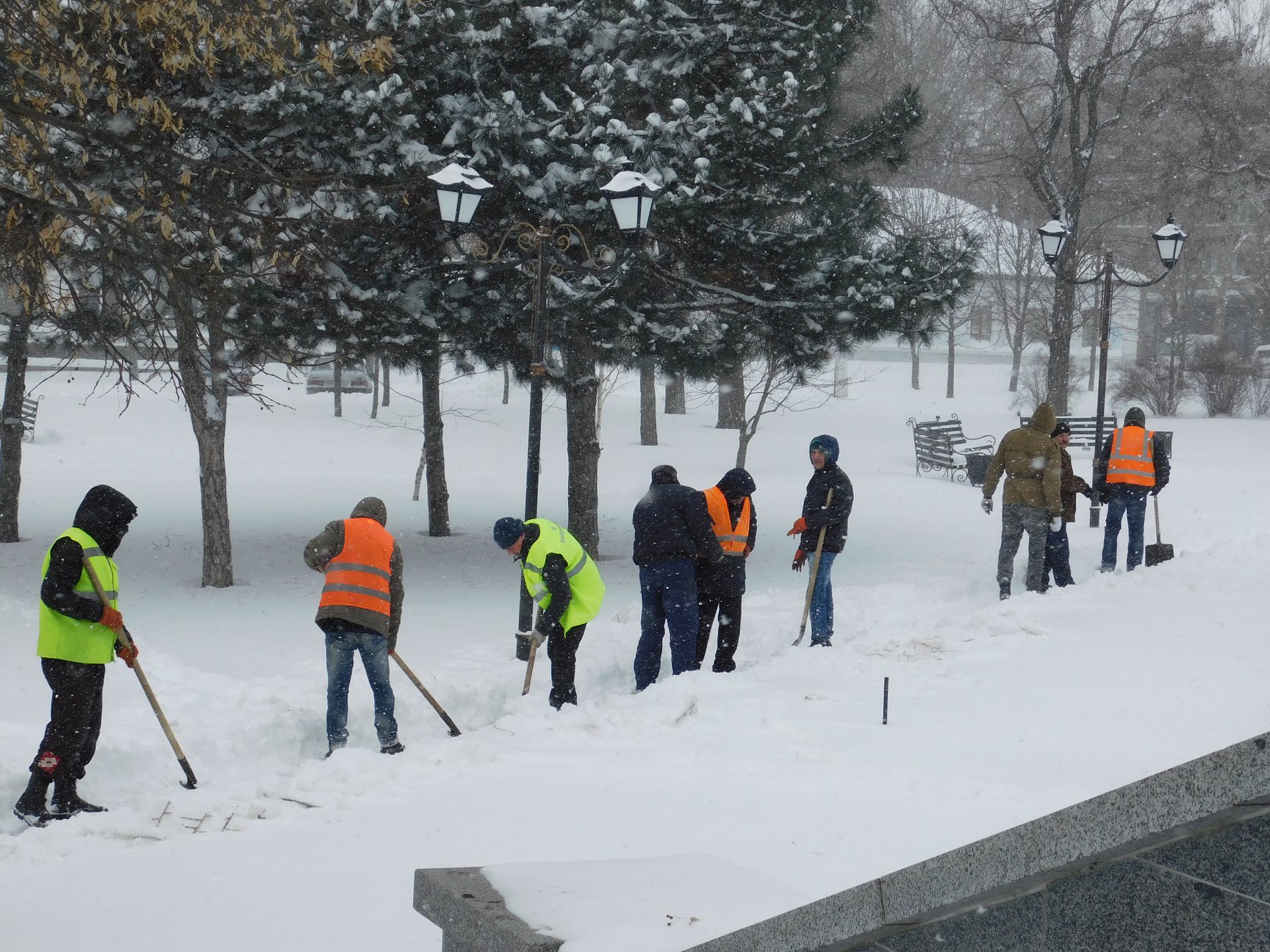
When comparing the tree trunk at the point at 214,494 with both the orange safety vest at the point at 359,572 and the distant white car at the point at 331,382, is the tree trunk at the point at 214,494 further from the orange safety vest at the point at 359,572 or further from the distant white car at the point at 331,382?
the distant white car at the point at 331,382

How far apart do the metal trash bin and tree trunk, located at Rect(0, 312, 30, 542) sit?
52.1 feet

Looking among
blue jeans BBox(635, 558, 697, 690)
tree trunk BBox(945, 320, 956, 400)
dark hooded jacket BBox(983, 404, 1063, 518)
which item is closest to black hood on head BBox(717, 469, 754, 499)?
blue jeans BBox(635, 558, 697, 690)

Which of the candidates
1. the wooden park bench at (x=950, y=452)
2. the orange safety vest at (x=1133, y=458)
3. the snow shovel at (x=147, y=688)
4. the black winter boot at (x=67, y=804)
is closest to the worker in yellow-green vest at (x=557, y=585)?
the snow shovel at (x=147, y=688)

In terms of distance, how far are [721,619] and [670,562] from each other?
877mm

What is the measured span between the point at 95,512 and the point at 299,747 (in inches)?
86.7

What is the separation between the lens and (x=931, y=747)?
600 centimetres

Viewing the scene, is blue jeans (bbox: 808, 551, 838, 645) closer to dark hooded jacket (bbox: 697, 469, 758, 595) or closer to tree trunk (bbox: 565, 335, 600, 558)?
dark hooded jacket (bbox: 697, 469, 758, 595)

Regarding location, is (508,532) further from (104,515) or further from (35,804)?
(35,804)

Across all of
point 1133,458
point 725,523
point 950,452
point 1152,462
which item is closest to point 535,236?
point 725,523

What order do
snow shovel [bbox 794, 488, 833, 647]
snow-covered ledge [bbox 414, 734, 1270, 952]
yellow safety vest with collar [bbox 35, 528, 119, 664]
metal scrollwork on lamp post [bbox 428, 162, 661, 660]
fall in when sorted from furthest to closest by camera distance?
metal scrollwork on lamp post [bbox 428, 162, 661, 660] < snow shovel [bbox 794, 488, 833, 647] < yellow safety vest with collar [bbox 35, 528, 119, 664] < snow-covered ledge [bbox 414, 734, 1270, 952]

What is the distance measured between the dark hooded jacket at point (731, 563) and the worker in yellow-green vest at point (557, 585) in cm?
115

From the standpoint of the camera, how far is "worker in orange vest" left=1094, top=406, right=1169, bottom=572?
454 inches

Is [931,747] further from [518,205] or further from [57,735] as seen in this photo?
[518,205]

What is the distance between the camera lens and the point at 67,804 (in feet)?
19.6
